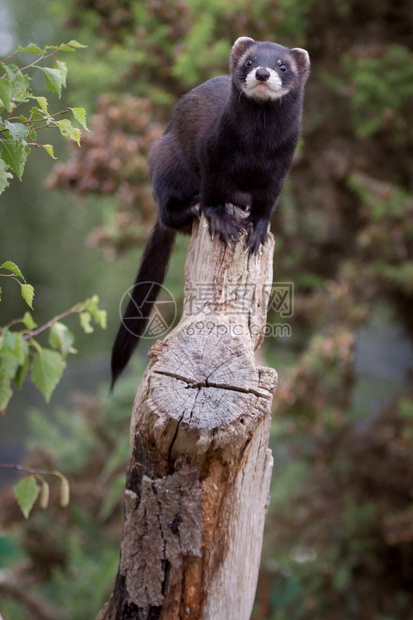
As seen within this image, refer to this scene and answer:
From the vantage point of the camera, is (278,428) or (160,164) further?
(278,428)

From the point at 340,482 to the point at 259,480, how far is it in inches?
108

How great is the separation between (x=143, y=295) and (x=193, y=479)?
97 cm

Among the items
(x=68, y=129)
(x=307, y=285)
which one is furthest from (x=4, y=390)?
(x=307, y=285)

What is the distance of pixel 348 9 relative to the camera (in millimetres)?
4195

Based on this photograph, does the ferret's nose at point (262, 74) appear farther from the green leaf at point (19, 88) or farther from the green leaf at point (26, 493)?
the green leaf at point (26, 493)

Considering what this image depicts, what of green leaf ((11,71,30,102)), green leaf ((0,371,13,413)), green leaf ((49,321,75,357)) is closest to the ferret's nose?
green leaf ((11,71,30,102))

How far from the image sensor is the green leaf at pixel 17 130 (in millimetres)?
1280

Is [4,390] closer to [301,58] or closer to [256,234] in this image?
[256,234]

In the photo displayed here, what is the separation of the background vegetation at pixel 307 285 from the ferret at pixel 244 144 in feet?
3.93

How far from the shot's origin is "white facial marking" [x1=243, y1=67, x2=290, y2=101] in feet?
6.72

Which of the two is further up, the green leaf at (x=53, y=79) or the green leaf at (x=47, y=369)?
the green leaf at (x=53, y=79)

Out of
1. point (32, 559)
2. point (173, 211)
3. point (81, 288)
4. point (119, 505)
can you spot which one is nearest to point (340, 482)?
point (119, 505)

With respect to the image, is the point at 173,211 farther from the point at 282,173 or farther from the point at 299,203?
the point at 299,203
